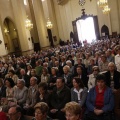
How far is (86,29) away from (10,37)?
8.81m

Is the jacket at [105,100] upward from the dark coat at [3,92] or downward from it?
upward

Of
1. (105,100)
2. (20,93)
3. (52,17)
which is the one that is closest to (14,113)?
(105,100)

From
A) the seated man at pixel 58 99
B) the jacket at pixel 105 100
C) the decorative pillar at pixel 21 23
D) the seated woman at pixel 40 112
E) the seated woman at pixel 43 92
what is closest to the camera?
the seated woman at pixel 40 112

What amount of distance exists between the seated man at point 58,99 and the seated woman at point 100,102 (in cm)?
65

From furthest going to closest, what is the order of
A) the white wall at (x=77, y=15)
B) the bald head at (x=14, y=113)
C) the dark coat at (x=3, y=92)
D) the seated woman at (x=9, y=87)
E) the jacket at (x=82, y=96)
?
1. the white wall at (x=77, y=15)
2. the dark coat at (x=3, y=92)
3. the seated woman at (x=9, y=87)
4. the jacket at (x=82, y=96)
5. the bald head at (x=14, y=113)

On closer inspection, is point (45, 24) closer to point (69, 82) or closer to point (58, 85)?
point (69, 82)

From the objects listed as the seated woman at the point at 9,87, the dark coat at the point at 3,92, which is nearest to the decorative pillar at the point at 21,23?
the dark coat at the point at 3,92

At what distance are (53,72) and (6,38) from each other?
54.0ft

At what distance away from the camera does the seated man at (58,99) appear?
4544 mm

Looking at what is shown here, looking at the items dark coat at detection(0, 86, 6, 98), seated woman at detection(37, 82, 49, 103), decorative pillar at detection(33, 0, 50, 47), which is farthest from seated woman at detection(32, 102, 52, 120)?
decorative pillar at detection(33, 0, 50, 47)

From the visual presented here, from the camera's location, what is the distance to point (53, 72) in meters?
7.14

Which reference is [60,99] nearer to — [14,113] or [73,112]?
[14,113]

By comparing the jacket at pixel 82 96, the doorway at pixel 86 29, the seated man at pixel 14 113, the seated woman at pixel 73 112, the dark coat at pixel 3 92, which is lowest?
the dark coat at pixel 3 92

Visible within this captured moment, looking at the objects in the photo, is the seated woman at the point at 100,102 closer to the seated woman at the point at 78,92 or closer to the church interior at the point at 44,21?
the seated woman at the point at 78,92
